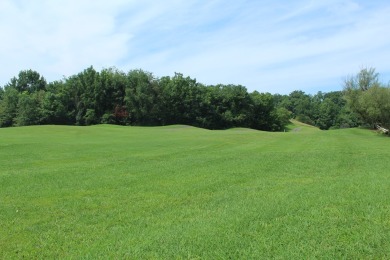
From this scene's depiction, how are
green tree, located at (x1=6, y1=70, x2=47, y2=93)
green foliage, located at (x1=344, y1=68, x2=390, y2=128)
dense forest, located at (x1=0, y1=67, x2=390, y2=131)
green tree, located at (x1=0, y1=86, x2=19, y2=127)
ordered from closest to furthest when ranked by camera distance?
green foliage, located at (x1=344, y1=68, x2=390, y2=128), dense forest, located at (x1=0, y1=67, x2=390, y2=131), green tree, located at (x1=0, y1=86, x2=19, y2=127), green tree, located at (x1=6, y1=70, x2=47, y2=93)

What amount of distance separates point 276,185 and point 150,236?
5108mm

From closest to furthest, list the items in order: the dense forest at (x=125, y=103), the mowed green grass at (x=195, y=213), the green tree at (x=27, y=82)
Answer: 1. the mowed green grass at (x=195, y=213)
2. the dense forest at (x=125, y=103)
3. the green tree at (x=27, y=82)

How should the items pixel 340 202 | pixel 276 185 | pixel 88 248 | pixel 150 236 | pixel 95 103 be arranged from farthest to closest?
1. pixel 95 103
2. pixel 276 185
3. pixel 340 202
4. pixel 150 236
5. pixel 88 248

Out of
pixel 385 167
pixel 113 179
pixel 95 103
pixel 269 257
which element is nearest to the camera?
pixel 269 257

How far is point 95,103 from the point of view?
71.9 metres

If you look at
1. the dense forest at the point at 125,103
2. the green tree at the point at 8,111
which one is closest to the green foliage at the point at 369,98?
the dense forest at the point at 125,103

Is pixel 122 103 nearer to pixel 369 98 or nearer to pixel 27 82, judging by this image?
pixel 369 98

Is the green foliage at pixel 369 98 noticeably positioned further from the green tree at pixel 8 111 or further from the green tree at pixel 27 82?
the green tree at pixel 27 82

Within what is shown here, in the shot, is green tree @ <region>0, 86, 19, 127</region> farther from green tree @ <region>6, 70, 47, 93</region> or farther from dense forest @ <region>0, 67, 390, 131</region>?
green tree @ <region>6, 70, 47, 93</region>

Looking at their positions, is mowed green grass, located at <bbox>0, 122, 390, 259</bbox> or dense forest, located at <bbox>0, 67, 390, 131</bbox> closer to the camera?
mowed green grass, located at <bbox>0, 122, 390, 259</bbox>

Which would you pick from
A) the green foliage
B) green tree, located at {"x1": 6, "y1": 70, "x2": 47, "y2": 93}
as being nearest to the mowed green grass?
the green foliage

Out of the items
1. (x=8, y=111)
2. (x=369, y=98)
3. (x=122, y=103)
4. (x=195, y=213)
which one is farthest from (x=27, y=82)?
(x=195, y=213)

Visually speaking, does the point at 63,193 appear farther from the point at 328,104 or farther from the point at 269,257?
the point at 328,104

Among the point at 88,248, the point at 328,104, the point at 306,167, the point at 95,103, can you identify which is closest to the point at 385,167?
the point at 306,167
